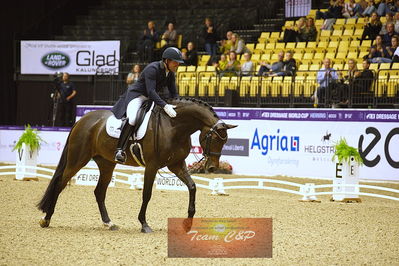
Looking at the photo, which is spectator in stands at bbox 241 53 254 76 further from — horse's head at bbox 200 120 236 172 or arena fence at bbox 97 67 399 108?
horse's head at bbox 200 120 236 172

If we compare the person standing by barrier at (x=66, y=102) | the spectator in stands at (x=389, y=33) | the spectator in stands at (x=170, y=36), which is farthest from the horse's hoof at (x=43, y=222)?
the spectator in stands at (x=170, y=36)

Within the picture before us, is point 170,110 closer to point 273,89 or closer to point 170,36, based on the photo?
point 273,89

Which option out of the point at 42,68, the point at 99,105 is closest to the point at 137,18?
the point at 42,68

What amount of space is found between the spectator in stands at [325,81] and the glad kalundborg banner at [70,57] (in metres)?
6.79

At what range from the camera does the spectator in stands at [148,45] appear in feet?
76.7

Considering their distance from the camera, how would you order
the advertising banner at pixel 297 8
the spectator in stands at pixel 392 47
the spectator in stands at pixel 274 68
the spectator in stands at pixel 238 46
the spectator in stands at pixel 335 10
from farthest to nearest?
the advertising banner at pixel 297 8, the spectator in stands at pixel 238 46, the spectator in stands at pixel 335 10, the spectator in stands at pixel 274 68, the spectator in stands at pixel 392 47

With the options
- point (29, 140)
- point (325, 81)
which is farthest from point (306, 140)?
point (29, 140)

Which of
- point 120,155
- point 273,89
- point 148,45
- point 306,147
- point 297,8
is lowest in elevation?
point 306,147

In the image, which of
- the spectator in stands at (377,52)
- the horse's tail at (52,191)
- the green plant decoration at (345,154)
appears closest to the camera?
the horse's tail at (52,191)

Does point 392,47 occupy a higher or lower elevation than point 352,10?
lower

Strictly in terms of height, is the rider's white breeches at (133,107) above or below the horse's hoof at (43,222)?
above

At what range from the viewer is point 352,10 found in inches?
857

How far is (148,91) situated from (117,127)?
2.46 ft

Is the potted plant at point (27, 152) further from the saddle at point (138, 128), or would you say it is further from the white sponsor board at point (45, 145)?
the saddle at point (138, 128)
